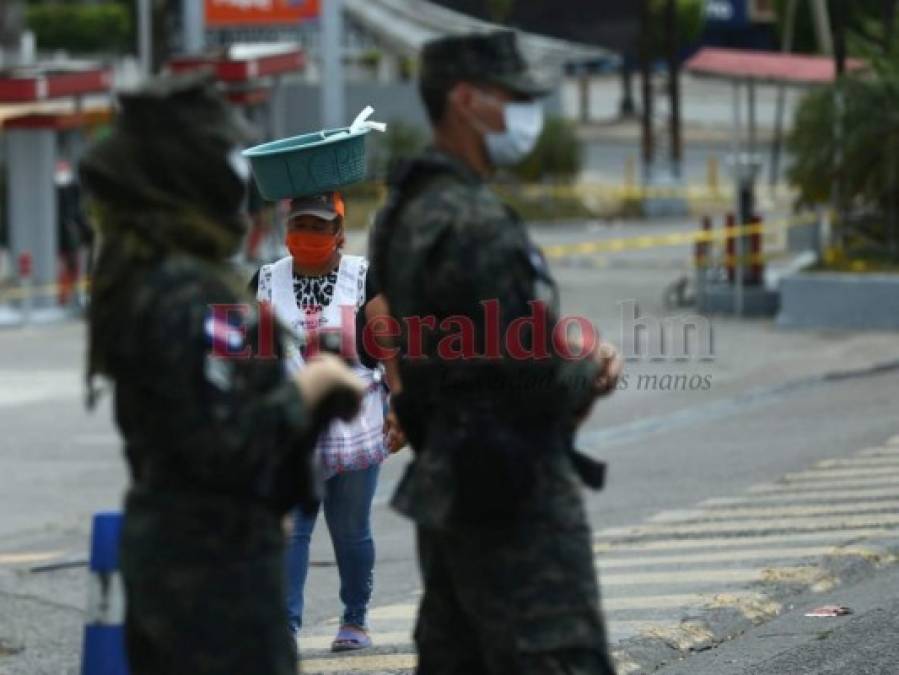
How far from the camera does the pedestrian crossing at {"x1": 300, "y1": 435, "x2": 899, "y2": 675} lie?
7.75 m

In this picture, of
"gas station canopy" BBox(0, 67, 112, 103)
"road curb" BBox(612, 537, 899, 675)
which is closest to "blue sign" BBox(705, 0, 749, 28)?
"gas station canopy" BBox(0, 67, 112, 103)

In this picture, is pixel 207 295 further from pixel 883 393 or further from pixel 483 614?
pixel 883 393

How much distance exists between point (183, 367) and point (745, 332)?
16.3 metres

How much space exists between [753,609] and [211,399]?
4263mm

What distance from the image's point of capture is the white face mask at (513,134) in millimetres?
4812

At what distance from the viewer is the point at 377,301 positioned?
681 cm

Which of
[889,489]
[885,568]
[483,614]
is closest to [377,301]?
[483,614]

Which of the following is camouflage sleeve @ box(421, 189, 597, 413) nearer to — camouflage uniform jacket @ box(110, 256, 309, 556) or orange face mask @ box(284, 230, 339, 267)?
camouflage uniform jacket @ box(110, 256, 309, 556)

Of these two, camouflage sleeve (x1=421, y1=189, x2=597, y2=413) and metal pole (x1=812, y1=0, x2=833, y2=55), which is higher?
metal pole (x1=812, y1=0, x2=833, y2=55)

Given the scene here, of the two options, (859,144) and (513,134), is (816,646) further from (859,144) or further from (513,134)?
(859,144)

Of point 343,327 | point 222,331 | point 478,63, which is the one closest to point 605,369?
point 478,63

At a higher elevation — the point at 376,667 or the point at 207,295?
the point at 207,295

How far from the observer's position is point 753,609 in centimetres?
810

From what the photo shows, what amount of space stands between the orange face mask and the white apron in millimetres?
67
